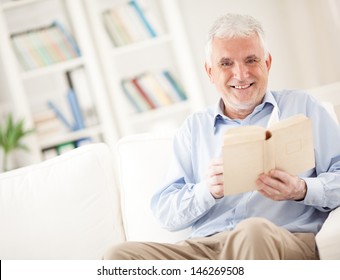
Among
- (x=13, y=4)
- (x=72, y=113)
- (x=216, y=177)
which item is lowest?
(x=216, y=177)

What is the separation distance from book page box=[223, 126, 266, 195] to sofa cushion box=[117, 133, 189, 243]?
44cm

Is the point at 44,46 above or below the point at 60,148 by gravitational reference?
above

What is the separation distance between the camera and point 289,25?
3.53 m

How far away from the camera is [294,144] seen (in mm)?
1506

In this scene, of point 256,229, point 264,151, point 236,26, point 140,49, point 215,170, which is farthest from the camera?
point 140,49

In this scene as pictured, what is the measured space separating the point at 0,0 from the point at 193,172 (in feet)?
8.04

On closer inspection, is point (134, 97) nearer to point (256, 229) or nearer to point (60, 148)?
point (60, 148)

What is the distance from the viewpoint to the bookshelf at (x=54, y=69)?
3.60 metres

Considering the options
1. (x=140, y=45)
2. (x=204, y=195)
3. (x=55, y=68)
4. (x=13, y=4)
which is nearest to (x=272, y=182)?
(x=204, y=195)

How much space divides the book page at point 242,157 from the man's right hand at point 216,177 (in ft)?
0.30

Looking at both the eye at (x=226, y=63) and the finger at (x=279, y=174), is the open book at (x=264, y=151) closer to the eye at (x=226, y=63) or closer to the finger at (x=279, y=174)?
the finger at (x=279, y=174)

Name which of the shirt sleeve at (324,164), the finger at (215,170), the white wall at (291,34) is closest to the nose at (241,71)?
the shirt sleeve at (324,164)

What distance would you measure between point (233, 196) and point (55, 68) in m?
2.21
